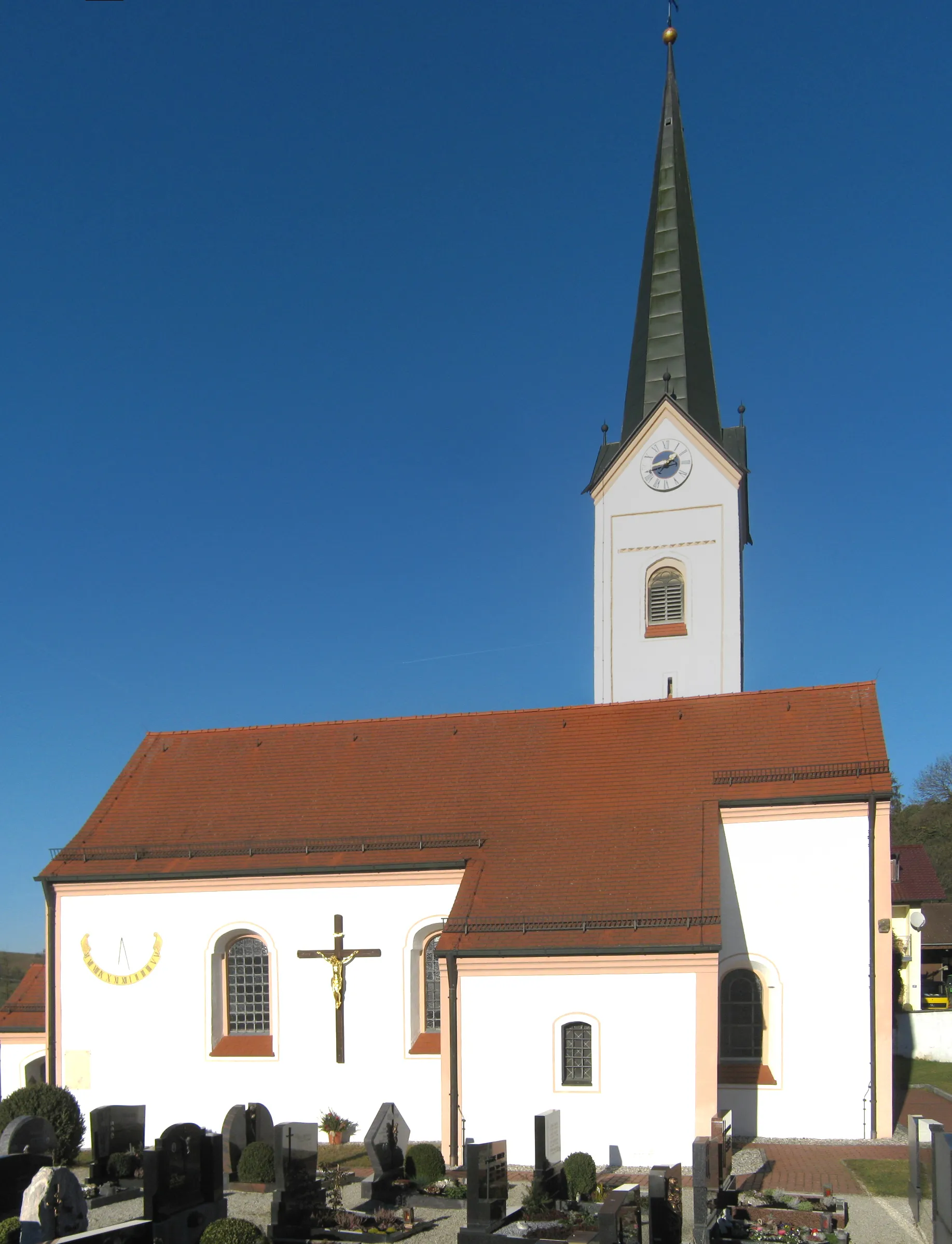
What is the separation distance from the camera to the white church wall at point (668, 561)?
30.3 meters

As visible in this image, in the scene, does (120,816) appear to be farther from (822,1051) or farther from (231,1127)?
(822,1051)

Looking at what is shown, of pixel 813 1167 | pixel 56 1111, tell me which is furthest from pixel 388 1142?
pixel 813 1167

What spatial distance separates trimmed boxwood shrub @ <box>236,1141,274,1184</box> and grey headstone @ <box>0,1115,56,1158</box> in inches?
123

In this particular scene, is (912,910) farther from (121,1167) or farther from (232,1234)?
(232,1234)

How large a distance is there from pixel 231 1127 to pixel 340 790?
7.81 m

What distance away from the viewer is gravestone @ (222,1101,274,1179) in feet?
63.9

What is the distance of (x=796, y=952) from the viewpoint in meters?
21.8

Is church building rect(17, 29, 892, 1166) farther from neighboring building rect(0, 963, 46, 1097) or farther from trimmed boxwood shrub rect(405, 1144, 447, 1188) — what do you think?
trimmed boxwood shrub rect(405, 1144, 447, 1188)

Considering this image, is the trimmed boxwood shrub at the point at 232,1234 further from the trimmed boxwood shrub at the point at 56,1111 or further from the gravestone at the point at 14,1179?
the trimmed boxwood shrub at the point at 56,1111

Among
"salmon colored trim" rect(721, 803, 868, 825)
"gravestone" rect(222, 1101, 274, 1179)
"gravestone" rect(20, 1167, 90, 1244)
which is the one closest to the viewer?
"gravestone" rect(20, 1167, 90, 1244)

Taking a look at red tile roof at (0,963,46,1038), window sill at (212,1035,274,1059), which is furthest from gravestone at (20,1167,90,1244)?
red tile roof at (0,963,46,1038)

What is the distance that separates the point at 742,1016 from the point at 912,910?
13982mm

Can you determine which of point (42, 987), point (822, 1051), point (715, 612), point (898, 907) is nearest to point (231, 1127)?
point (822, 1051)

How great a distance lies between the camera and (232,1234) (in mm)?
A: 13539
